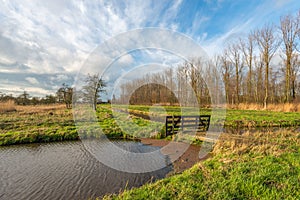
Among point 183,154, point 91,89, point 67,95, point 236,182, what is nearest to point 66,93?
point 67,95

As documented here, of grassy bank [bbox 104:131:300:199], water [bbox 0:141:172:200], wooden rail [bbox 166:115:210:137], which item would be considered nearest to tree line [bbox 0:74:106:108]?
wooden rail [bbox 166:115:210:137]

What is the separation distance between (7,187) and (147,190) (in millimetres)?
4242

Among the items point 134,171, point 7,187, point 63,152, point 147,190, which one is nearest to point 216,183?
point 147,190

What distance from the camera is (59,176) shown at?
541cm

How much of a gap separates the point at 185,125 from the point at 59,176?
7.73 m

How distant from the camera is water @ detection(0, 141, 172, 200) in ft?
14.8

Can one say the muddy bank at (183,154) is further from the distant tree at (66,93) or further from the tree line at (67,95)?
the distant tree at (66,93)

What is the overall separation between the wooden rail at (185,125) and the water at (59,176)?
4.71 meters

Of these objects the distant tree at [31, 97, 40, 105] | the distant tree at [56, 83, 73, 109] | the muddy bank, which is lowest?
the muddy bank

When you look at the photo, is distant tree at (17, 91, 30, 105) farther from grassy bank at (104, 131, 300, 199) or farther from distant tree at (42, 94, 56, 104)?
grassy bank at (104, 131, 300, 199)

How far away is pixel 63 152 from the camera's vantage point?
7871 millimetres

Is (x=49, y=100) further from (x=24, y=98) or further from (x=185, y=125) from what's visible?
(x=185, y=125)

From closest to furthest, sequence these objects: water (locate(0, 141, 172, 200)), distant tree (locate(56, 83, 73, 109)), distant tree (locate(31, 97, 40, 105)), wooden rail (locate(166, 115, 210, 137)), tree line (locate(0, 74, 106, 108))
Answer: water (locate(0, 141, 172, 200))
wooden rail (locate(166, 115, 210, 137))
tree line (locate(0, 74, 106, 108))
distant tree (locate(56, 83, 73, 109))
distant tree (locate(31, 97, 40, 105))

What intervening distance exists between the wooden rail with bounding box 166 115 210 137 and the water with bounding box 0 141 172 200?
15.4 ft
